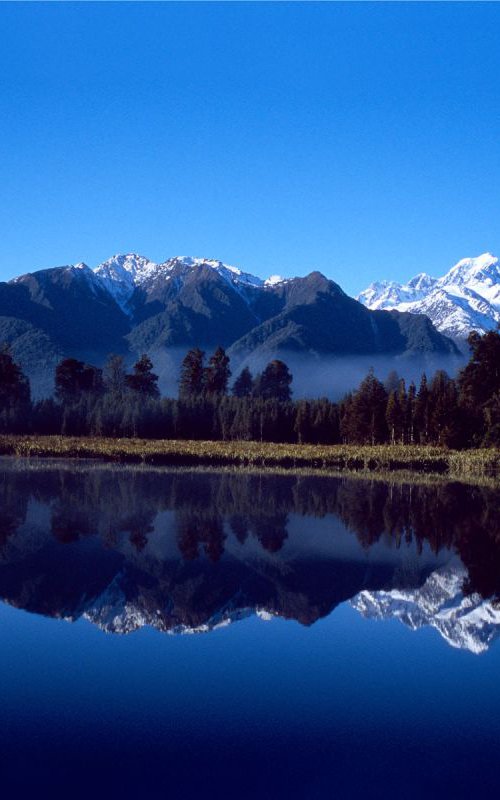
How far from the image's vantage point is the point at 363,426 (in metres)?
89.2

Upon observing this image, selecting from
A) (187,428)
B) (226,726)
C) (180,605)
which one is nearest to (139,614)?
(180,605)

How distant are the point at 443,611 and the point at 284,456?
5384cm

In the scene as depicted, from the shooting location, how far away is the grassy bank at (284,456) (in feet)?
213

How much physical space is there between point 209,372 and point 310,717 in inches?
4581

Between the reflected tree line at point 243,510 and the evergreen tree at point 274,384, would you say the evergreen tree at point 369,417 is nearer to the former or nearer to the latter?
the reflected tree line at point 243,510

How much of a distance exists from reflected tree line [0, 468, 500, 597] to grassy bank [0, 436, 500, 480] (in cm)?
1475

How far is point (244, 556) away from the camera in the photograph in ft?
73.4

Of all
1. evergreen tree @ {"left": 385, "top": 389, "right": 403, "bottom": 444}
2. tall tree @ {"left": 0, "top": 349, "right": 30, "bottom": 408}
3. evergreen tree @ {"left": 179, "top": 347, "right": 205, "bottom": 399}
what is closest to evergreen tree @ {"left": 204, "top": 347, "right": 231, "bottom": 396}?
evergreen tree @ {"left": 179, "top": 347, "right": 205, "bottom": 399}

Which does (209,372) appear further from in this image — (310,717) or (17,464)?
(310,717)

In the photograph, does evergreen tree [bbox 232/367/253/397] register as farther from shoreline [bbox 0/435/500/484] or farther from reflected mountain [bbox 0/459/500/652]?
reflected mountain [bbox 0/459/500/652]

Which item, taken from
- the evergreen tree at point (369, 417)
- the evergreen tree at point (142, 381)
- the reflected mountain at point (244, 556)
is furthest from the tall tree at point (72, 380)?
the reflected mountain at point (244, 556)

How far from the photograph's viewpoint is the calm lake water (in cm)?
926

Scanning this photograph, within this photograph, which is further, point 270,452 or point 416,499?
point 270,452

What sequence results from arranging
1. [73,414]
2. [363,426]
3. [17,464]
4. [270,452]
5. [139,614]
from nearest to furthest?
[139,614] → [17,464] → [270,452] → [363,426] → [73,414]
